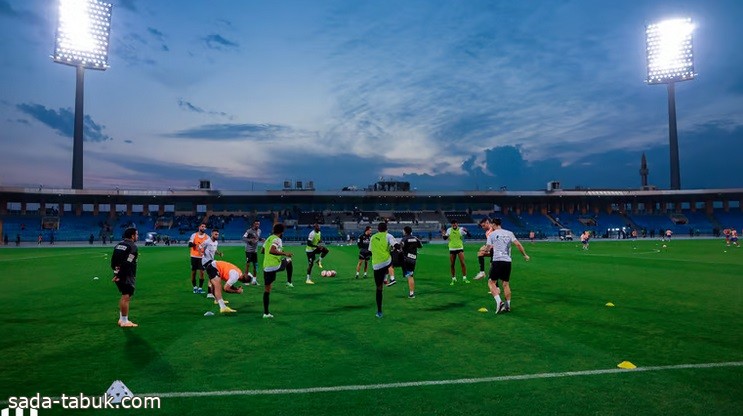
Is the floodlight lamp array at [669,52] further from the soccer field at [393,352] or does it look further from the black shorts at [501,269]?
the black shorts at [501,269]

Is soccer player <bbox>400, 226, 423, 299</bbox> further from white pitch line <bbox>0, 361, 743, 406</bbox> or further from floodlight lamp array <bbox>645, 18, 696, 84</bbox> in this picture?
floodlight lamp array <bbox>645, 18, 696, 84</bbox>

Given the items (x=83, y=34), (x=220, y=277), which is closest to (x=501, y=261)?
(x=220, y=277)

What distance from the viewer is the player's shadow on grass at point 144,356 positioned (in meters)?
6.53

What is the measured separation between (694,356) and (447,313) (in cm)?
503

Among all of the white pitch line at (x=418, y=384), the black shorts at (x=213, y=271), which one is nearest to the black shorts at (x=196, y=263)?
the black shorts at (x=213, y=271)

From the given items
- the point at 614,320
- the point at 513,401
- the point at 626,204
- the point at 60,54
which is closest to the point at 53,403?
the point at 513,401

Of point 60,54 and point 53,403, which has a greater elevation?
point 60,54

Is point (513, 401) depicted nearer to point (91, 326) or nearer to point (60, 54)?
point (91, 326)

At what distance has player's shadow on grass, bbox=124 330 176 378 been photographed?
653 cm

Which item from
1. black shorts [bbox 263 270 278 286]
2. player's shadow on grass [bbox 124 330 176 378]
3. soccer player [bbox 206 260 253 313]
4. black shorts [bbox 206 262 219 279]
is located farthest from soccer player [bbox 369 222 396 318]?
player's shadow on grass [bbox 124 330 176 378]

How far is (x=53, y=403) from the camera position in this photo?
17.3 ft

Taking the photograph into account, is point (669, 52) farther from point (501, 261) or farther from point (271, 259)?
point (271, 259)

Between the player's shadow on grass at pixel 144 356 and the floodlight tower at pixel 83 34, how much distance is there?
6013 cm

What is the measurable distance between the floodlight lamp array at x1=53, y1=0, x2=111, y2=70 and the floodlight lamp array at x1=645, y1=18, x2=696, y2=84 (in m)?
76.2
